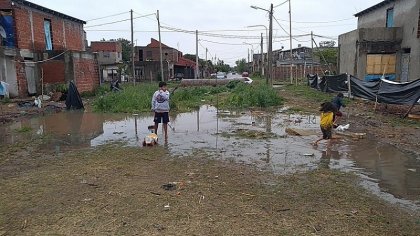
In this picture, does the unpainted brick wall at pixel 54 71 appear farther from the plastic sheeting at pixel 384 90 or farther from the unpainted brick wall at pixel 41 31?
the plastic sheeting at pixel 384 90

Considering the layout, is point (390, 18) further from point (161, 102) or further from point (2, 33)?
point (2, 33)

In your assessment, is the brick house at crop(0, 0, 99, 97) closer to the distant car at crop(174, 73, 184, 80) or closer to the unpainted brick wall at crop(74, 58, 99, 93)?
the unpainted brick wall at crop(74, 58, 99, 93)

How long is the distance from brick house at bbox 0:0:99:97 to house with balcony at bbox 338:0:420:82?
19263mm

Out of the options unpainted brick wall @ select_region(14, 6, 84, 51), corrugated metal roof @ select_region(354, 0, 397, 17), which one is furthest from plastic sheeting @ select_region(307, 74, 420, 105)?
unpainted brick wall @ select_region(14, 6, 84, 51)

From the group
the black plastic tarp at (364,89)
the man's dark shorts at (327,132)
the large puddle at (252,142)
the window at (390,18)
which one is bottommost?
the large puddle at (252,142)

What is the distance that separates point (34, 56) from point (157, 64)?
2859 centimetres

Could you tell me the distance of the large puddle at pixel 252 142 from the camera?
6.82 metres

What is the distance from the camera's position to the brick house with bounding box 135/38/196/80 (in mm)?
52625

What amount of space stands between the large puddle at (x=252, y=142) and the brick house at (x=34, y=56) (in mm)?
7708

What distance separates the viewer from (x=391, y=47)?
23859 mm

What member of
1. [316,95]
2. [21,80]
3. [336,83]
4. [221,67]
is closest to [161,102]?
[316,95]

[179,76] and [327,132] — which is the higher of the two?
[179,76]

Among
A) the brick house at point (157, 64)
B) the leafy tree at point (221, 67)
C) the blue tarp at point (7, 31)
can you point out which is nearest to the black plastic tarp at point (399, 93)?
the blue tarp at point (7, 31)

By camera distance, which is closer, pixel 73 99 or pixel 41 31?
pixel 73 99
